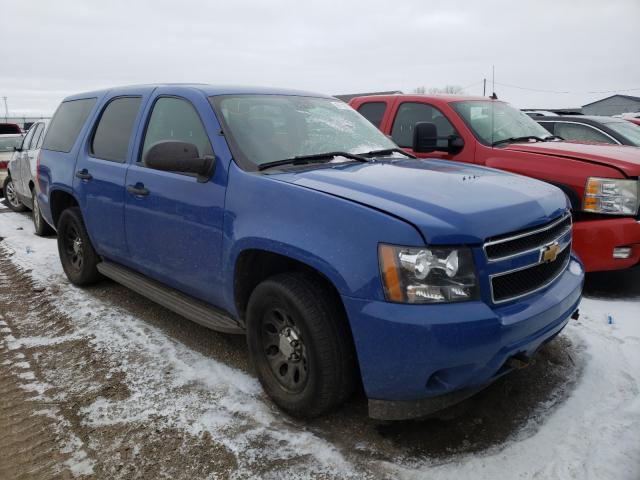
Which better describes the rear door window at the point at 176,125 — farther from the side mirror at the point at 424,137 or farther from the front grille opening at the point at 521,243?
the side mirror at the point at 424,137

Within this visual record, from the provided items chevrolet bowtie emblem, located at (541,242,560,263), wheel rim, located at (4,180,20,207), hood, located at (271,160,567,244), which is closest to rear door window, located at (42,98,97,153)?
hood, located at (271,160,567,244)

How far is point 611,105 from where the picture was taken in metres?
42.5

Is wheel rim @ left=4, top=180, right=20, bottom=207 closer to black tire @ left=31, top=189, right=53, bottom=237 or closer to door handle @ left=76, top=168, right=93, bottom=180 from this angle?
black tire @ left=31, top=189, right=53, bottom=237

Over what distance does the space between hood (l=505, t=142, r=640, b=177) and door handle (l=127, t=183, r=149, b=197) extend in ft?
11.7

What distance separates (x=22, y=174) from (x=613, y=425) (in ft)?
29.1

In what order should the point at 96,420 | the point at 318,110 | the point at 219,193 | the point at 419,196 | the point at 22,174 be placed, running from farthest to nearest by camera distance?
the point at 22,174 → the point at 318,110 → the point at 219,193 → the point at 96,420 → the point at 419,196

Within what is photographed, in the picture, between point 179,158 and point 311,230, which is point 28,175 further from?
point 311,230

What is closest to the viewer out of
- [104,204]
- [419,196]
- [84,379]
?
[419,196]

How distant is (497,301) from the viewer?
8.02 feet

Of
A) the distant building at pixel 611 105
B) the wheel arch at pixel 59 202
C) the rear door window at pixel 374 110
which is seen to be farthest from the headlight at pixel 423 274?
the distant building at pixel 611 105

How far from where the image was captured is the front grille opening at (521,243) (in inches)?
97.1

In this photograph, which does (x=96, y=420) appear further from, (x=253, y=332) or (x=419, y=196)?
(x=419, y=196)

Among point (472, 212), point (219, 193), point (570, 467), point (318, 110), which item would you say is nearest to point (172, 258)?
point (219, 193)

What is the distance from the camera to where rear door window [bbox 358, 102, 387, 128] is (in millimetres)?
6531
